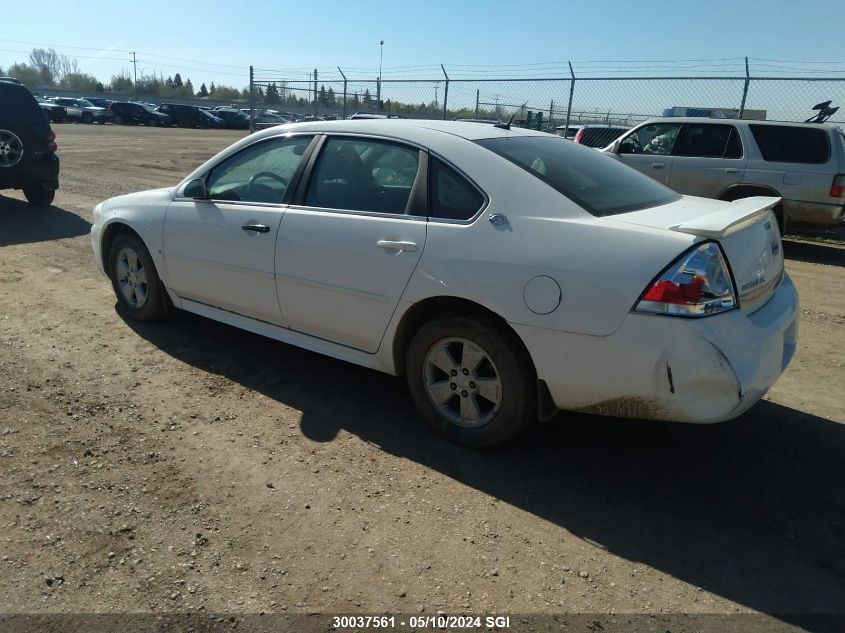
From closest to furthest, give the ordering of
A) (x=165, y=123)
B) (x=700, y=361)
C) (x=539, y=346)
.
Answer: (x=700, y=361), (x=539, y=346), (x=165, y=123)

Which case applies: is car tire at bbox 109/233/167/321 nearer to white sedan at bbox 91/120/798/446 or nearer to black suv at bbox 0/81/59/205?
white sedan at bbox 91/120/798/446

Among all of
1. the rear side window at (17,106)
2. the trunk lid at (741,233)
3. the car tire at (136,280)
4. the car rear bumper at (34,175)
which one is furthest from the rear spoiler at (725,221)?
the rear side window at (17,106)

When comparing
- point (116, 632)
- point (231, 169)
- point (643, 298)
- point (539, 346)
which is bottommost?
point (116, 632)

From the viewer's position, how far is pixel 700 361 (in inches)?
108

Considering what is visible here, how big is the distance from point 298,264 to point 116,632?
214 centimetres

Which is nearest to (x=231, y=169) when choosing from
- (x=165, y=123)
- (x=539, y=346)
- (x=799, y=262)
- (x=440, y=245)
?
(x=440, y=245)

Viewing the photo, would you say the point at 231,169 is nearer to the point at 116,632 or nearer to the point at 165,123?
the point at 116,632

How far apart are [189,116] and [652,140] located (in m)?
43.4

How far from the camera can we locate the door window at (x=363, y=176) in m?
3.64

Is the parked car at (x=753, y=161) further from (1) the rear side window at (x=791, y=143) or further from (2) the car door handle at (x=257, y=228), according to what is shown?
(2) the car door handle at (x=257, y=228)

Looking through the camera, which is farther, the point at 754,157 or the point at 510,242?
the point at 754,157

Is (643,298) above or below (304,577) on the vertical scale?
above

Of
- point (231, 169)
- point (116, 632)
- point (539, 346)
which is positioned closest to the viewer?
point (116, 632)

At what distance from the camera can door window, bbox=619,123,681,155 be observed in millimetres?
10188
